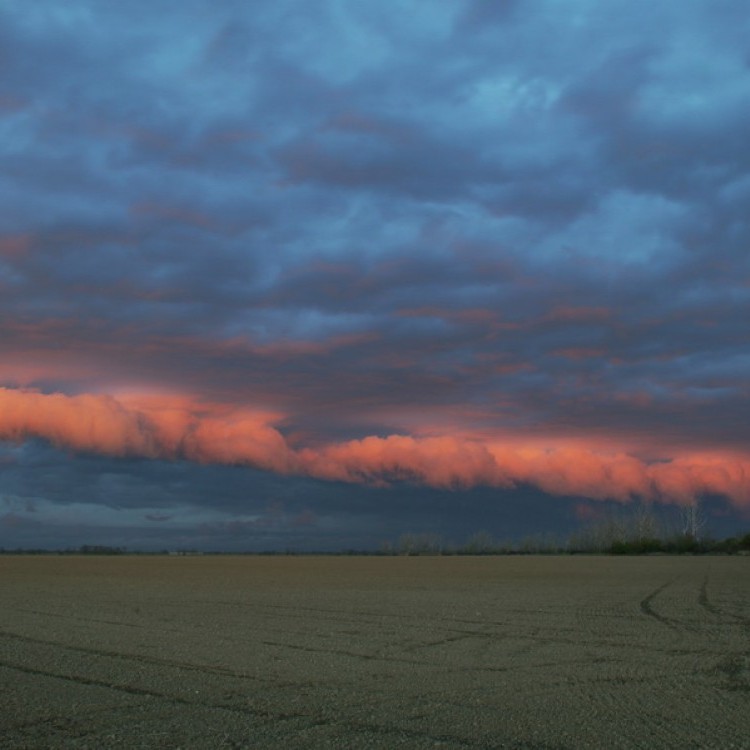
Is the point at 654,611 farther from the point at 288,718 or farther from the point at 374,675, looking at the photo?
the point at 288,718

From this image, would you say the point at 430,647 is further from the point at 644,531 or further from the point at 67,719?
the point at 644,531

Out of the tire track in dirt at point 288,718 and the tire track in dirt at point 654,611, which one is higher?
the tire track in dirt at point 288,718

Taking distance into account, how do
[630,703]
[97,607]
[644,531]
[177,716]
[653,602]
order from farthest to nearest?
[644,531] → [653,602] → [97,607] → [630,703] → [177,716]

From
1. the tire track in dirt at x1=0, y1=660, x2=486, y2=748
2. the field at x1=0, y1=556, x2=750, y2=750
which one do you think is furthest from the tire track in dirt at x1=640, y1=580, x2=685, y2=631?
the tire track in dirt at x1=0, y1=660, x2=486, y2=748

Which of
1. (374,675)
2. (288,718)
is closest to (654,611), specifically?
(374,675)

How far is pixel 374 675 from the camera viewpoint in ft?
50.6

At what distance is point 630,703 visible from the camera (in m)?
13.0

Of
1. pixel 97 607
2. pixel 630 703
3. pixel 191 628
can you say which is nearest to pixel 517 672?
pixel 630 703

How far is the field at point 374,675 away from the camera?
11008mm

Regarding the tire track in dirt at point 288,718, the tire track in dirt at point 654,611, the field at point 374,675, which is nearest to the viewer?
the tire track in dirt at point 288,718

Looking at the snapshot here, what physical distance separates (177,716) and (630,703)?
6.42 m

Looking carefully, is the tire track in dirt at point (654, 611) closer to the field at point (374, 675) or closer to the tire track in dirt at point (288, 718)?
the field at point (374, 675)

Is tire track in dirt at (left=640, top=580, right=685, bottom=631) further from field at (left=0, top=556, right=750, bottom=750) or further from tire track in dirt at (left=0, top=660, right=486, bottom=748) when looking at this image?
tire track in dirt at (left=0, top=660, right=486, bottom=748)

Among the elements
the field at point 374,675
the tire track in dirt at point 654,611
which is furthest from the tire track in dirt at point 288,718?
the tire track in dirt at point 654,611
